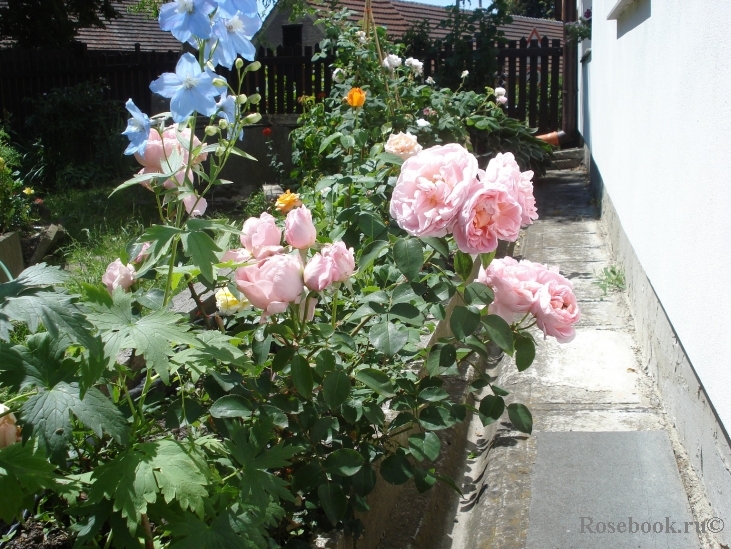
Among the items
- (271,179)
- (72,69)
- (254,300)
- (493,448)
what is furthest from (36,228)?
(72,69)

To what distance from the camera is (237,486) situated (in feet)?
5.08

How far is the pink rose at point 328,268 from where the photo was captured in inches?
65.2

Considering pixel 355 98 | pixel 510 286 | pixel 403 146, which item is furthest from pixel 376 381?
pixel 355 98

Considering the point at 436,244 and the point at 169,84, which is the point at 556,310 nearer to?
the point at 436,244

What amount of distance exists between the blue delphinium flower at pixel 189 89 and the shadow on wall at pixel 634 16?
2919mm

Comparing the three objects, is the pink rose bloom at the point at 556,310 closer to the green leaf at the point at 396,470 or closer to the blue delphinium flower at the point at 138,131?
the green leaf at the point at 396,470

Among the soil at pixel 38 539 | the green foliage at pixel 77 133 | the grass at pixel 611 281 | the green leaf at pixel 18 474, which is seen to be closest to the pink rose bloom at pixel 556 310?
the green leaf at pixel 18 474

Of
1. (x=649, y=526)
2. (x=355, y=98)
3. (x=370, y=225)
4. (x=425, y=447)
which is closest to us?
(x=425, y=447)

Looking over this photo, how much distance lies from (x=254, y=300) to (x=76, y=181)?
851cm

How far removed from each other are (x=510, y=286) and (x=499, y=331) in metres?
0.11

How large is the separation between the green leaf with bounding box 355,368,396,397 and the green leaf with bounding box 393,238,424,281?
0.28 meters

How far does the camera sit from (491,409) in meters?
1.88

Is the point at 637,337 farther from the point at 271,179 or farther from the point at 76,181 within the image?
the point at 76,181

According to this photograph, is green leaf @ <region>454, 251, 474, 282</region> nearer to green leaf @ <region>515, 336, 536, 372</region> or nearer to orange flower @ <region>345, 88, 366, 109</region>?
green leaf @ <region>515, 336, 536, 372</region>
